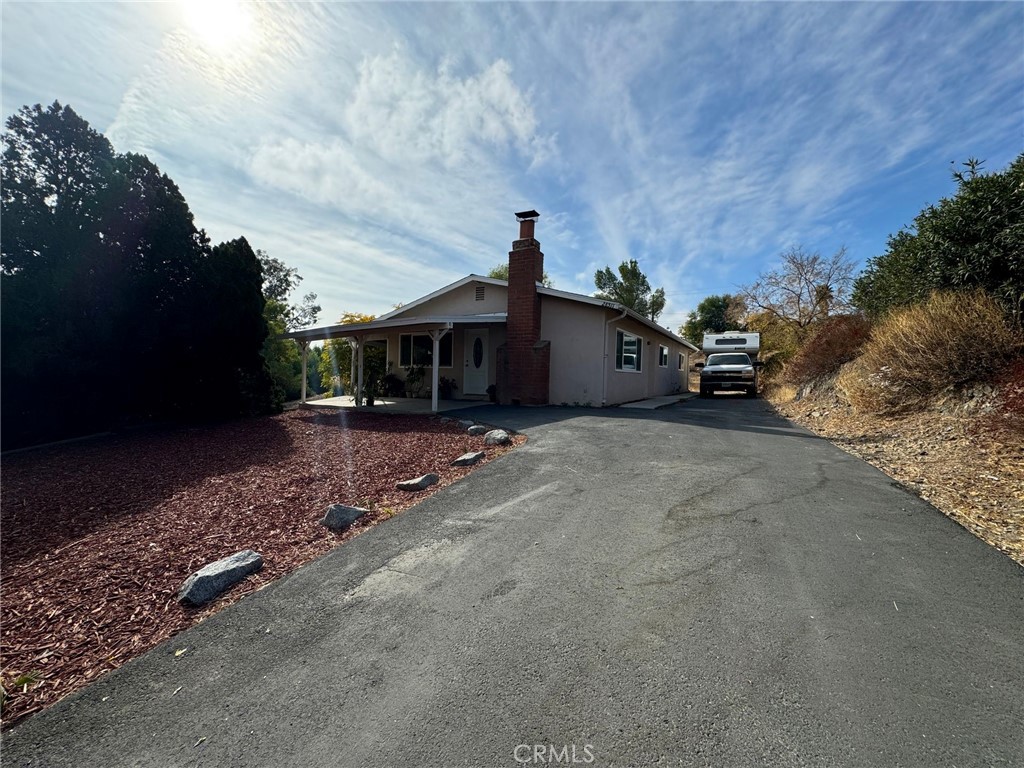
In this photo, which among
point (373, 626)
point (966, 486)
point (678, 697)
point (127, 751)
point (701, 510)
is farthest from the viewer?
point (966, 486)

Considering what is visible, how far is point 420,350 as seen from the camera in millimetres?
14930

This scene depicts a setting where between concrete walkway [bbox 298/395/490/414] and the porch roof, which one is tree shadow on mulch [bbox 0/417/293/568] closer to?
concrete walkway [bbox 298/395/490/414]

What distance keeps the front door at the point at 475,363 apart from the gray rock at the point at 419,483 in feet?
28.5

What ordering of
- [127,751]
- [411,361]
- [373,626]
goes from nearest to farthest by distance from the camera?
[127,751]
[373,626]
[411,361]

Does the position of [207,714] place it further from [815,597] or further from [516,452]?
[516,452]

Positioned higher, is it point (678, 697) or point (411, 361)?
point (411, 361)

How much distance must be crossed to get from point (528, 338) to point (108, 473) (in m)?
9.03

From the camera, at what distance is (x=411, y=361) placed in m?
15.3

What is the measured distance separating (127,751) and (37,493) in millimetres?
6572

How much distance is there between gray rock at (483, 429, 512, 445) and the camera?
7.09m

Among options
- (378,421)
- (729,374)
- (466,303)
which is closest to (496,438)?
(378,421)

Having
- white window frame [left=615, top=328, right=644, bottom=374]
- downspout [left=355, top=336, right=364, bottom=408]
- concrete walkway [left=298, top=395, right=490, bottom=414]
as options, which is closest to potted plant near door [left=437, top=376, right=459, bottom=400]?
concrete walkway [left=298, top=395, right=490, bottom=414]

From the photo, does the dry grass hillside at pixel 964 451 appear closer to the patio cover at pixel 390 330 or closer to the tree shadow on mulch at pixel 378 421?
the tree shadow on mulch at pixel 378 421

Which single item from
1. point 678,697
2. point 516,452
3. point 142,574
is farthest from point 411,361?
point 678,697
